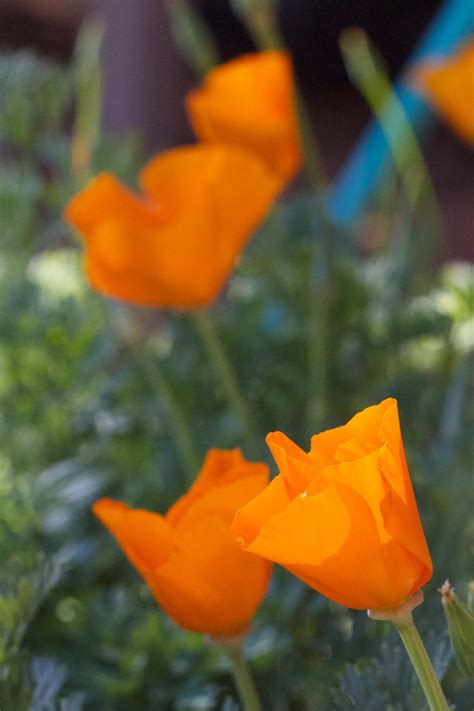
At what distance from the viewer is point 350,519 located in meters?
0.23

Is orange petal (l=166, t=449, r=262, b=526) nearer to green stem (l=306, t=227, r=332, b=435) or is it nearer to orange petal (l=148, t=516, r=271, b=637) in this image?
orange petal (l=148, t=516, r=271, b=637)

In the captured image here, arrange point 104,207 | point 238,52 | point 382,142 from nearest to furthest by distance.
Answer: point 104,207 < point 382,142 < point 238,52

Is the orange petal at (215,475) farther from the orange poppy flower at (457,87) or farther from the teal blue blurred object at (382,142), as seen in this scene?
the teal blue blurred object at (382,142)

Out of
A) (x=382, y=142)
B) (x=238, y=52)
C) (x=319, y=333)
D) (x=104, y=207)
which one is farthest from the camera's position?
(x=238, y=52)

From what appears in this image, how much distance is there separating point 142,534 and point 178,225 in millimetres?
208

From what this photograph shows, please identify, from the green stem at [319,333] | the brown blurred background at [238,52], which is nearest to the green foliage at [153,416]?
the green stem at [319,333]

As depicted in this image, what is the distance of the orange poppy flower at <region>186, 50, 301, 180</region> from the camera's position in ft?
1.72

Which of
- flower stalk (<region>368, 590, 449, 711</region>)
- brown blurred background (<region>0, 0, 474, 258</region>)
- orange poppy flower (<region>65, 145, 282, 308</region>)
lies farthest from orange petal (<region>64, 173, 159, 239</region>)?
brown blurred background (<region>0, 0, 474, 258</region>)

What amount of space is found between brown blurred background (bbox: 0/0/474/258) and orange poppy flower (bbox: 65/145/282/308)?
1078 mm

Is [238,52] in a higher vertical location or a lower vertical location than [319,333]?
higher

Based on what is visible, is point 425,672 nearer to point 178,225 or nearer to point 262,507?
point 262,507

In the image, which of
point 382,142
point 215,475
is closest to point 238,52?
point 382,142

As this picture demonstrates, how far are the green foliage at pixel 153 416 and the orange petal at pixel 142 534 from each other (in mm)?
48

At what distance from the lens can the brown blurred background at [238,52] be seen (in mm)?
1800
